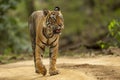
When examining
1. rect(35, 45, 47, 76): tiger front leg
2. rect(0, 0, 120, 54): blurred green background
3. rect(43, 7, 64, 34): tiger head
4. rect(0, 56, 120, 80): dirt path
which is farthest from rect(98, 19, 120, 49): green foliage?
rect(43, 7, 64, 34): tiger head

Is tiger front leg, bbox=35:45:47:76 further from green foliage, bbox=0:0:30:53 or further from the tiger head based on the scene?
green foliage, bbox=0:0:30:53

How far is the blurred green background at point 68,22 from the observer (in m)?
19.0

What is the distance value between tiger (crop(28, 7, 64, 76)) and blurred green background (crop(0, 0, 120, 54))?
5914 mm

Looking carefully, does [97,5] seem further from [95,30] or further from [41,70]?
[41,70]

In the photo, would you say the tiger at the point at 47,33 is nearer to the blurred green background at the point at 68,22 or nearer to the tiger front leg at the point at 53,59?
the tiger front leg at the point at 53,59

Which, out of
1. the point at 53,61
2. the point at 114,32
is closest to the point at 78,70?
the point at 53,61

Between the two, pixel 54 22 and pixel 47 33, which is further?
pixel 47 33

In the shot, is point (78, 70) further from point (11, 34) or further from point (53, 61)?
point (11, 34)

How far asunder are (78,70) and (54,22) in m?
1.73

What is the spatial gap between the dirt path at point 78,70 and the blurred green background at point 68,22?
3.65 metres

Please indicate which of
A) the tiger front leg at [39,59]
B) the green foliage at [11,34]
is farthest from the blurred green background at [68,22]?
the tiger front leg at [39,59]

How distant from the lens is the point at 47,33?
10.3 meters

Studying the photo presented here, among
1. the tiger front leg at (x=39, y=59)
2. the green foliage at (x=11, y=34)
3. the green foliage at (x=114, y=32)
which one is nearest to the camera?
the tiger front leg at (x=39, y=59)

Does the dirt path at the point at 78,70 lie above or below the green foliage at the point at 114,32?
below
